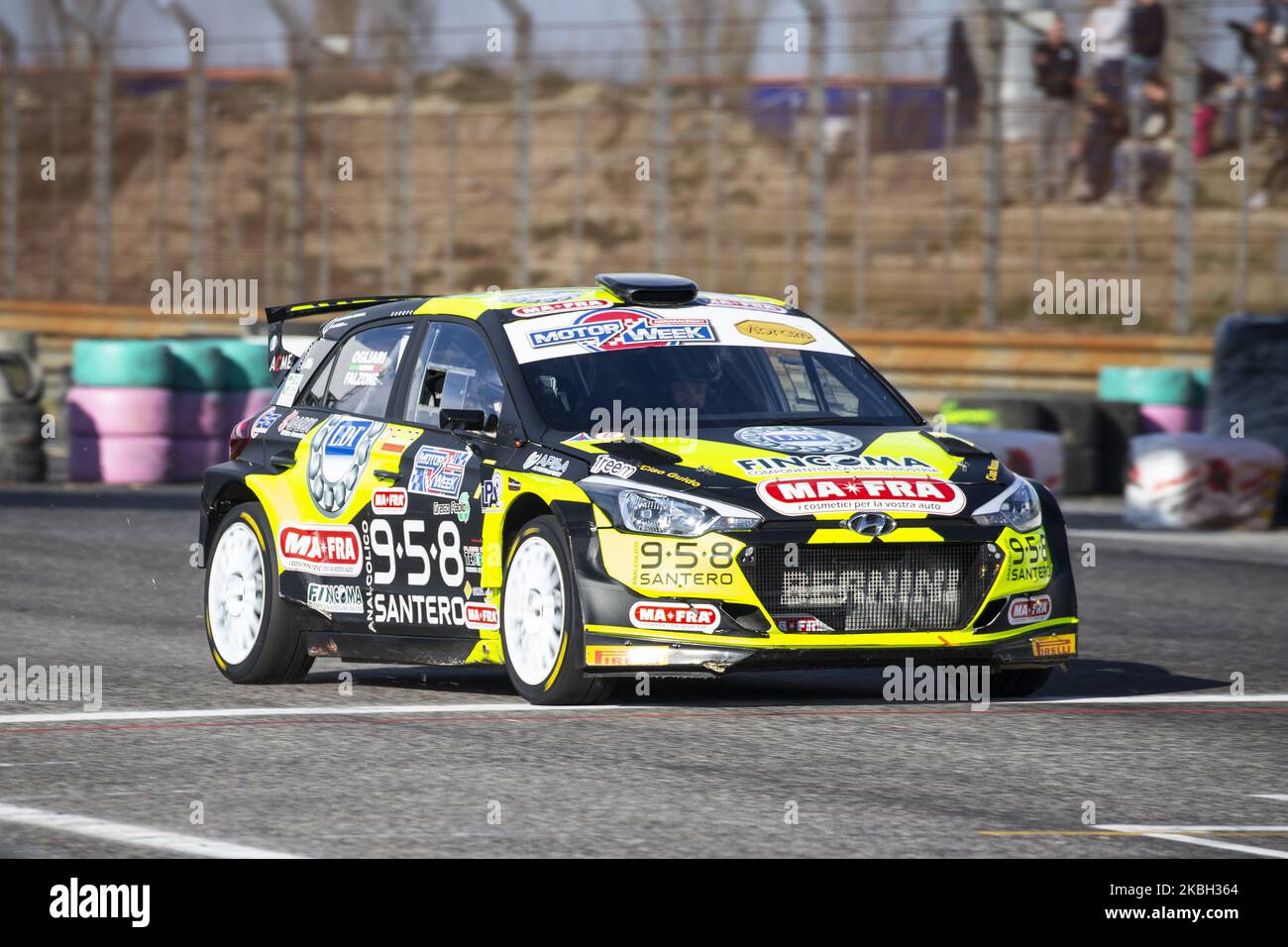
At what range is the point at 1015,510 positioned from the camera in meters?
9.44

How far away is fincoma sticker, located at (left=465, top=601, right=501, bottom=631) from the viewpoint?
9.62 meters

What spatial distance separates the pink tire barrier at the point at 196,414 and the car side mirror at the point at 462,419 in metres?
13.8

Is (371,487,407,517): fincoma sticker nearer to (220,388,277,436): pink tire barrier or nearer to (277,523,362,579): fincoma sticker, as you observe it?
(277,523,362,579): fincoma sticker

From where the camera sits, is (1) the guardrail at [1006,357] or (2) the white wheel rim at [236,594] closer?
(2) the white wheel rim at [236,594]

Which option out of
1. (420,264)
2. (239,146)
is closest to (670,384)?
(420,264)

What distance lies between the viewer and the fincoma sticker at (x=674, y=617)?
8992 mm

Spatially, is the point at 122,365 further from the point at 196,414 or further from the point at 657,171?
the point at 657,171

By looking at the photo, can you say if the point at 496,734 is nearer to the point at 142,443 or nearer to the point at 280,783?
the point at 280,783

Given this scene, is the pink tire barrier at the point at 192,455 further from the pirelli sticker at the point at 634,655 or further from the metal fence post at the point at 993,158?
the pirelli sticker at the point at 634,655

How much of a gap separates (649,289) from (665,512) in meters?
1.69

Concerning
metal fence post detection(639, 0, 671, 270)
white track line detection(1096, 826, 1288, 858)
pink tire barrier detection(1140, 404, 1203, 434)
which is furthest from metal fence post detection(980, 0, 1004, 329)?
white track line detection(1096, 826, 1288, 858)

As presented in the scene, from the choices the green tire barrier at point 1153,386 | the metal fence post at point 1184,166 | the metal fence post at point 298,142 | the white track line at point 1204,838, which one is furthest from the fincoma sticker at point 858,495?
the metal fence post at point 298,142

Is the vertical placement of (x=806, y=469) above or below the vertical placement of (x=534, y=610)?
above

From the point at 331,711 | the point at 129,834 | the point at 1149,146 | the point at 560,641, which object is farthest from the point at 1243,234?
the point at 129,834
